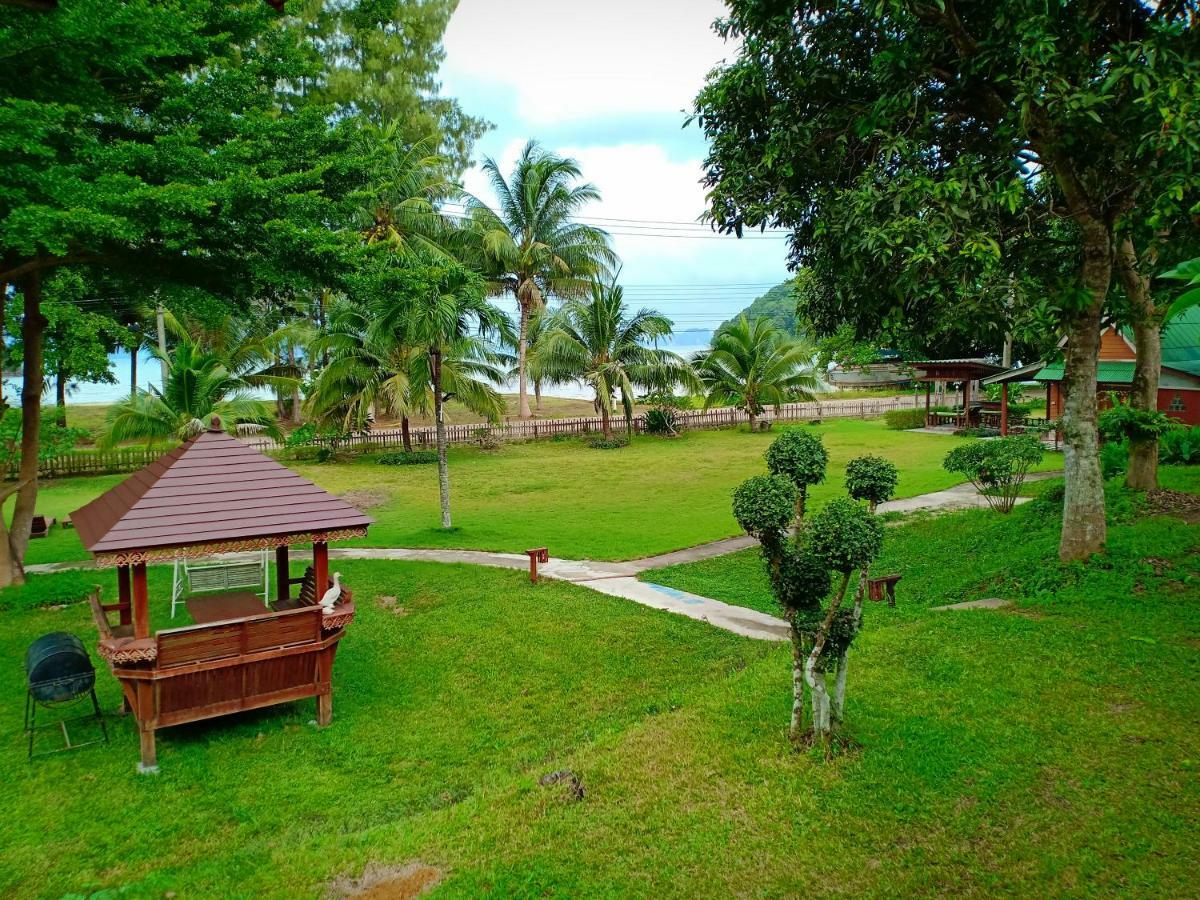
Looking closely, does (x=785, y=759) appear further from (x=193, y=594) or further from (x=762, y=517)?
(x=193, y=594)

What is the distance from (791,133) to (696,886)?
887 centimetres

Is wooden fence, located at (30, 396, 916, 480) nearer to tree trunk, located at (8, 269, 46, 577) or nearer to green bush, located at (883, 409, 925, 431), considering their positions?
green bush, located at (883, 409, 925, 431)

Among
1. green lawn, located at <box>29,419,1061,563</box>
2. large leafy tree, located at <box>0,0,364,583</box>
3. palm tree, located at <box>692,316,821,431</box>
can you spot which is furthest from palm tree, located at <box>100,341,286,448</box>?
palm tree, located at <box>692,316,821,431</box>

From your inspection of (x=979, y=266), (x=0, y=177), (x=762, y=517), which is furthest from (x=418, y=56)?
(x=762, y=517)

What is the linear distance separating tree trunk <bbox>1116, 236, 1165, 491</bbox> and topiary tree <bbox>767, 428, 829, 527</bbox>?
8.78m

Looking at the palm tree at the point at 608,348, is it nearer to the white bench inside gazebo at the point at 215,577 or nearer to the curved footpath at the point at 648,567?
the curved footpath at the point at 648,567

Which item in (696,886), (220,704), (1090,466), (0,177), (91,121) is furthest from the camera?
(91,121)

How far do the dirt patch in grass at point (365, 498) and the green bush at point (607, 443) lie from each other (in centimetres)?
1108

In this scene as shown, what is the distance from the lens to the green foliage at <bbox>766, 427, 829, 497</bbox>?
20.1ft

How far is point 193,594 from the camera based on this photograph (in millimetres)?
11898

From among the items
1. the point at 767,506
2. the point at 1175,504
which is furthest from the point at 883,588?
the point at 767,506

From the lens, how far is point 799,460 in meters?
6.13

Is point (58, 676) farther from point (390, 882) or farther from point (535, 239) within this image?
point (535, 239)

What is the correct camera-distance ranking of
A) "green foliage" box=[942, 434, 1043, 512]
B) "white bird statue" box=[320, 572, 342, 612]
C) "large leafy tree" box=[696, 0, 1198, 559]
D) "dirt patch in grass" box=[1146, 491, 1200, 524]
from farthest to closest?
"green foliage" box=[942, 434, 1043, 512] → "dirt patch in grass" box=[1146, 491, 1200, 524] → "large leafy tree" box=[696, 0, 1198, 559] → "white bird statue" box=[320, 572, 342, 612]
